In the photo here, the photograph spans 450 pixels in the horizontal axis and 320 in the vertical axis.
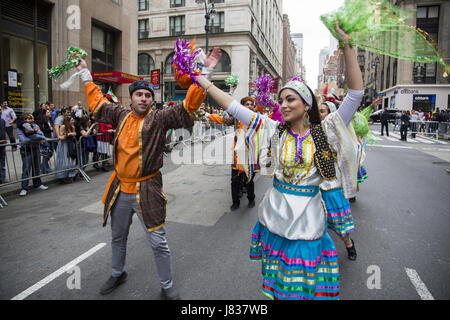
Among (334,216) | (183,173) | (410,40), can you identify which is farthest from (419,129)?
(410,40)

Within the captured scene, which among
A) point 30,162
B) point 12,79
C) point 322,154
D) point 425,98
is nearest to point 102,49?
point 12,79

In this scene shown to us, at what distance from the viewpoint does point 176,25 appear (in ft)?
132

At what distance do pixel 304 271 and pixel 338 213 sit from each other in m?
1.78

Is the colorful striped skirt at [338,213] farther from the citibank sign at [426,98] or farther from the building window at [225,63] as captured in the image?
the citibank sign at [426,98]

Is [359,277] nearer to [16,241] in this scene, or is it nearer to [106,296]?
[106,296]

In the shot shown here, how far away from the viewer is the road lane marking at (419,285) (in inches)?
120

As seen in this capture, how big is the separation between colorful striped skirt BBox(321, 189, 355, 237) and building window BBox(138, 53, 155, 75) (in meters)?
41.2

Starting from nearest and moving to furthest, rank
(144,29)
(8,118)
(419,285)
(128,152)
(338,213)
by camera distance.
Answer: (128,152) → (419,285) → (338,213) → (8,118) → (144,29)

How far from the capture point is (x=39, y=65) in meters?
13.6

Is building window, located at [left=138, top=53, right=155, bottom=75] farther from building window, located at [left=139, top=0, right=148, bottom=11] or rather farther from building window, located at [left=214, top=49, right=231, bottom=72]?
building window, located at [left=214, top=49, right=231, bottom=72]

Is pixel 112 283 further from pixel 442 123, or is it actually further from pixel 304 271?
pixel 442 123

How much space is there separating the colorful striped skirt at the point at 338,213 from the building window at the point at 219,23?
125ft

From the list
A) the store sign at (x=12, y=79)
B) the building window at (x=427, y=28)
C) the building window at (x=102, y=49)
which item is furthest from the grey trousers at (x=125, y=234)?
the building window at (x=427, y=28)
